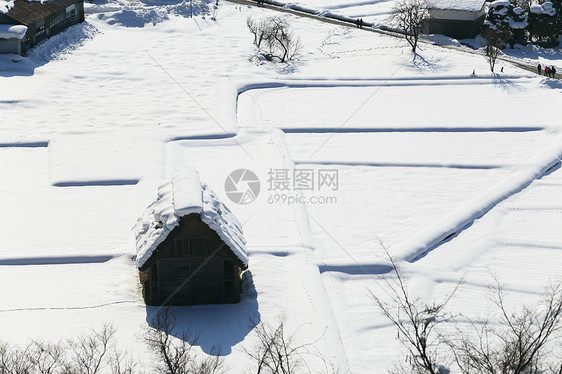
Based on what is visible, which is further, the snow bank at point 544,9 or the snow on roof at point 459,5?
the snow bank at point 544,9

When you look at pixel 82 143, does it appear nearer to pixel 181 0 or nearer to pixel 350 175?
pixel 350 175

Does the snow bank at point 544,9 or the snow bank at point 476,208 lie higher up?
the snow bank at point 544,9

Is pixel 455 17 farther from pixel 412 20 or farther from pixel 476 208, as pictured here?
pixel 476 208

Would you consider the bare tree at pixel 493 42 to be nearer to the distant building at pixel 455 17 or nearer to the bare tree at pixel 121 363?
the distant building at pixel 455 17

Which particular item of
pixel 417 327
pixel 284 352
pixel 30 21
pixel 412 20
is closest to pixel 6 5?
pixel 30 21

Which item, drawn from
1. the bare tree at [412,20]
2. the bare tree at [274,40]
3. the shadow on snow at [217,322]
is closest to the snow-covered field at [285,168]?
the shadow on snow at [217,322]

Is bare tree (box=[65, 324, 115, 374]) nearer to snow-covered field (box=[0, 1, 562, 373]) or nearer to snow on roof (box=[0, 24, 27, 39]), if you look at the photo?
snow-covered field (box=[0, 1, 562, 373])

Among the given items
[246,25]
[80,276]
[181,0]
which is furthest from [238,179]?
[181,0]
